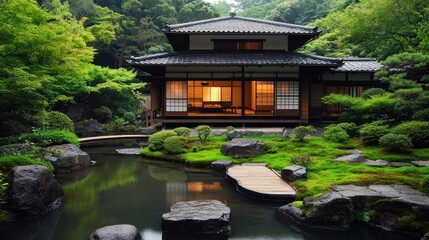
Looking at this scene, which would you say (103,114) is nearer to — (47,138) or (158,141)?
(158,141)

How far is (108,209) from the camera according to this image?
9.59m

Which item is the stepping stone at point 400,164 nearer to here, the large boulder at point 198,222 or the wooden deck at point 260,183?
the wooden deck at point 260,183

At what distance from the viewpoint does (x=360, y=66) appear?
70.0 ft

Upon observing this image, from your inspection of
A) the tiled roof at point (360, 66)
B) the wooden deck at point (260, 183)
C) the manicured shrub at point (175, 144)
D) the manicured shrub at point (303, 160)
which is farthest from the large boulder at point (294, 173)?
the tiled roof at point (360, 66)

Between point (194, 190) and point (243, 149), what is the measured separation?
3.93 meters

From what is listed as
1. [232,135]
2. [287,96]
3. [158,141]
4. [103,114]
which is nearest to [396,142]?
[232,135]

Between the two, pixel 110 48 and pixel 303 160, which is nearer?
pixel 303 160

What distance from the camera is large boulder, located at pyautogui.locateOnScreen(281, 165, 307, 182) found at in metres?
11.0

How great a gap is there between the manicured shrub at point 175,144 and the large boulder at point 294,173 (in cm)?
586

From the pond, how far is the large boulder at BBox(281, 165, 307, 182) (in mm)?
1542

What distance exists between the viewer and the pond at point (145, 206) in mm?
8089

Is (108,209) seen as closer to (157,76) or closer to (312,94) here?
(157,76)

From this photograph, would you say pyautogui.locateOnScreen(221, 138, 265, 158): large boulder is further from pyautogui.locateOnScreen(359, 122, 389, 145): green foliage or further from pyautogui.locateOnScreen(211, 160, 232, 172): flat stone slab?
pyautogui.locateOnScreen(359, 122, 389, 145): green foliage

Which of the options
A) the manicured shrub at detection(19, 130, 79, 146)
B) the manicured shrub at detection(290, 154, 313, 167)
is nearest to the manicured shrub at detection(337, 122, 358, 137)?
the manicured shrub at detection(290, 154, 313, 167)
